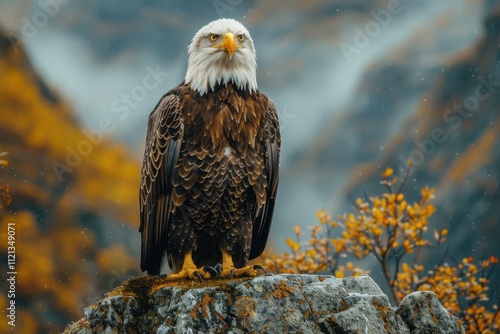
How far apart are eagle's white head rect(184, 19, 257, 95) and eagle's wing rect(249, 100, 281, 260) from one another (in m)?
0.28

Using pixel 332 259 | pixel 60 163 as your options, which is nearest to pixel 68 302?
Result: pixel 60 163

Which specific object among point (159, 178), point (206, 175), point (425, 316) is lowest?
point (425, 316)

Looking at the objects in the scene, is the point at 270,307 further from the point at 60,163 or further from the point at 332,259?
the point at 60,163

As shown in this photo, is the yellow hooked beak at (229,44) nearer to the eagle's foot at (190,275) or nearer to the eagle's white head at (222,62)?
the eagle's white head at (222,62)

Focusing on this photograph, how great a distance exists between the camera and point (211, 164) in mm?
4238

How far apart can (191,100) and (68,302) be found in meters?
9.15

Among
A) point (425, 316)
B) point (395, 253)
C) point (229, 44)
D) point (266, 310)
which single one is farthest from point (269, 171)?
point (395, 253)

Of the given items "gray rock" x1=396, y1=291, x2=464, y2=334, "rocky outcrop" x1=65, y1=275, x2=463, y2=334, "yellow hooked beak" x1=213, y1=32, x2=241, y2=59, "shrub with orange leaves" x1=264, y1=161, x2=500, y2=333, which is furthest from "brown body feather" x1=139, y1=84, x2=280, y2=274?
"shrub with orange leaves" x1=264, y1=161, x2=500, y2=333

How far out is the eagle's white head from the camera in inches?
176

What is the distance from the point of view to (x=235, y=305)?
3678 mm

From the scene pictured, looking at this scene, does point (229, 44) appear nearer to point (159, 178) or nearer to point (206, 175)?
point (206, 175)

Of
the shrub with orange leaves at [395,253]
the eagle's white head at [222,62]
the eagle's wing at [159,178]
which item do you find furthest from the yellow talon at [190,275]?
the shrub with orange leaves at [395,253]

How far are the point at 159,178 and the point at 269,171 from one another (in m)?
0.79

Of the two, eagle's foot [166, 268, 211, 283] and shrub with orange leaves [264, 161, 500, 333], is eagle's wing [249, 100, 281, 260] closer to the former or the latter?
eagle's foot [166, 268, 211, 283]
